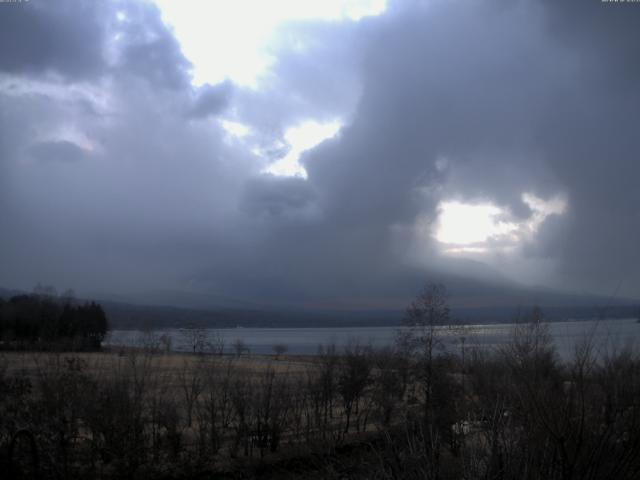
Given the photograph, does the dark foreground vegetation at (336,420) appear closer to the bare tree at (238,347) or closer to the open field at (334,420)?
the open field at (334,420)

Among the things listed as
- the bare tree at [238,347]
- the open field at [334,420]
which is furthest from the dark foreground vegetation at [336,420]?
the bare tree at [238,347]

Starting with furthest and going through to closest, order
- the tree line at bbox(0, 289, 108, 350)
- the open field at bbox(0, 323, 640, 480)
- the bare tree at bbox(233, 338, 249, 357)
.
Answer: the bare tree at bbox(233, 338, 249, 357)
the tree line at bbox(0, 289, 108, 350)
the open field at bbox(0, 323, 640, 480)

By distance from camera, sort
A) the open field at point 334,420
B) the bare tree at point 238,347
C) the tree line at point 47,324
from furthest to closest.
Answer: the bare tree at point 238,347, the tree line at point 47,324, the open field at point 334,420

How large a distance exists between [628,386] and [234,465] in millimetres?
20503

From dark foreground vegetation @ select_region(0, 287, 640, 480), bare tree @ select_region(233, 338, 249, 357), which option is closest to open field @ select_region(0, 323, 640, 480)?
dark foreground vegetation @ select_region(0, 287, 640, 480)

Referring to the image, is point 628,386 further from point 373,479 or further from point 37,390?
point 37,390

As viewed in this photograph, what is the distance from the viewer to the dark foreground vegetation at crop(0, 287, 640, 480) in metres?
8.72

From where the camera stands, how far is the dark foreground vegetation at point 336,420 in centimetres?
872

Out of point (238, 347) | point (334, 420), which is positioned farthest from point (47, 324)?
point (238, 347)

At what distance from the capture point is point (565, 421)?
337 inches

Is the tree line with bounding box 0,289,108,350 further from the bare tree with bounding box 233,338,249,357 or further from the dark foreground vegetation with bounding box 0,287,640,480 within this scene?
the bare tree with bounding box 233,338,249,357

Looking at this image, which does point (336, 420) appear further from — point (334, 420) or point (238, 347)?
point (238, 347)

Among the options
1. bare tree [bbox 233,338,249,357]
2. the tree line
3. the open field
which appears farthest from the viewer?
bare tree [bbox 233,338,249,357]

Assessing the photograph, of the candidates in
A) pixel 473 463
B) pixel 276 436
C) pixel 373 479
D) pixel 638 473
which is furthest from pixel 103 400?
pixel 638 473
